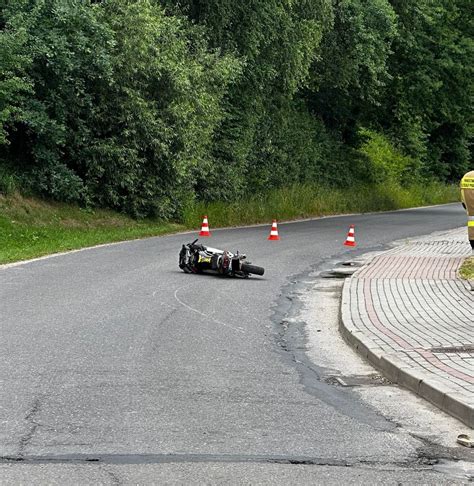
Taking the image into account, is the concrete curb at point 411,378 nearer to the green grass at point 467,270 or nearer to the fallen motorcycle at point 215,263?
the green grass at point 467,270

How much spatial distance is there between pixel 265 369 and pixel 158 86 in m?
21.9

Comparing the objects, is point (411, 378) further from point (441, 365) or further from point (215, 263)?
point (215, 263)

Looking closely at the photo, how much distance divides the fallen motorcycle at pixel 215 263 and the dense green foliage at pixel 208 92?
26.3 feet

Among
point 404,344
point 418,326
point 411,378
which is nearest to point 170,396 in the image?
point 411,378

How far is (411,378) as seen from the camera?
8.58 m

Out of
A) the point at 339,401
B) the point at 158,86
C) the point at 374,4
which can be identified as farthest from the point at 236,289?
the point at 374,4

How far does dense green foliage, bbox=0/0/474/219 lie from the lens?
27.3 m

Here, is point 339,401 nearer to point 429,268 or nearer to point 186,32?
point 429,268

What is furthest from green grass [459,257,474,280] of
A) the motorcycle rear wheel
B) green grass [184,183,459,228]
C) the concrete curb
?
green grass [184,183,459,228]

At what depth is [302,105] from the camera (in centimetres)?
4469

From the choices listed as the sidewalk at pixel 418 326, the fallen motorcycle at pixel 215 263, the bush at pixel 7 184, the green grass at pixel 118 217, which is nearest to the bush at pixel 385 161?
the green grass at pixel 118 217

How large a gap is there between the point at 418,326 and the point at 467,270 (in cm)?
642

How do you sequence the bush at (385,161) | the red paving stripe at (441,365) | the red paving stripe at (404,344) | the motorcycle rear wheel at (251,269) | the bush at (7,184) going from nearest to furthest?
the red paving stripe at (441,365) → the red paving stripe at (404,344) → the motorcycle rear wheel at (251,269) → the bush at (7,184) → the bush at (385,161)

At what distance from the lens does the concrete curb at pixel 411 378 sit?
296 inches
